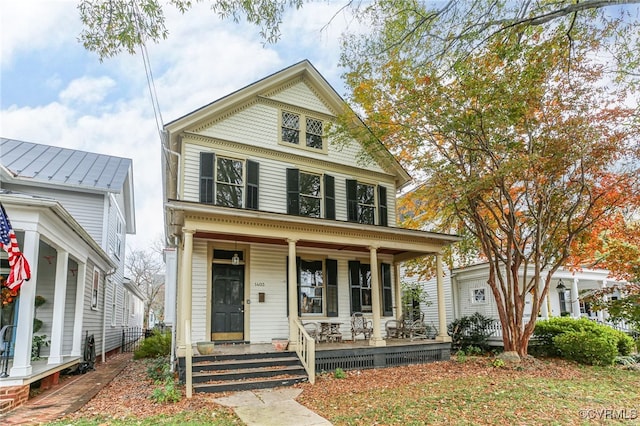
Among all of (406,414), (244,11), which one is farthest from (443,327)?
(244,11)

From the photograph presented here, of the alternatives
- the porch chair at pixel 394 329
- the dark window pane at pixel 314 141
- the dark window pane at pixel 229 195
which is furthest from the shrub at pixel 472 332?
the dark window pane at pixel 229 195

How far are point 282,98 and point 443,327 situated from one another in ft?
26.3

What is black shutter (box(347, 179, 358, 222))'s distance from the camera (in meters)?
12.4

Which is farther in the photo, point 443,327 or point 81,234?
point 443,327

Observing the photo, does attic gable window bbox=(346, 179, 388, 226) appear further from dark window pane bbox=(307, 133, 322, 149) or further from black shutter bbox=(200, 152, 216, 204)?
black shutter bbox=(200, 152, 216, 204)

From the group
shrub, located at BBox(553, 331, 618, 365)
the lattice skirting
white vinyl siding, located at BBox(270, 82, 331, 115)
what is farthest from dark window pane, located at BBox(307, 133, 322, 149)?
shrub, located at BBox(553, 331, 618, 365)

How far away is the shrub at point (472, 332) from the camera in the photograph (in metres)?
13.7

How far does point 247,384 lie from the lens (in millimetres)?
7844

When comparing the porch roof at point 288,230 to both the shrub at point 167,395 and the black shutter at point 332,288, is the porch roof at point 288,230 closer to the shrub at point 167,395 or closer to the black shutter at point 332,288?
the black shutter at point 332,288

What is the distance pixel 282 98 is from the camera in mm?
12203

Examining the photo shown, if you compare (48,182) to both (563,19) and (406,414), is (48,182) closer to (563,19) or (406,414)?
(406,414)

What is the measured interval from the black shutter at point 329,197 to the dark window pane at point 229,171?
8.48 feet

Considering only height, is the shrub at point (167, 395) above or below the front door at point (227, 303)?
below

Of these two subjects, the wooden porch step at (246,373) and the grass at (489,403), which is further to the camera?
the wooden porch step at (246,373)
